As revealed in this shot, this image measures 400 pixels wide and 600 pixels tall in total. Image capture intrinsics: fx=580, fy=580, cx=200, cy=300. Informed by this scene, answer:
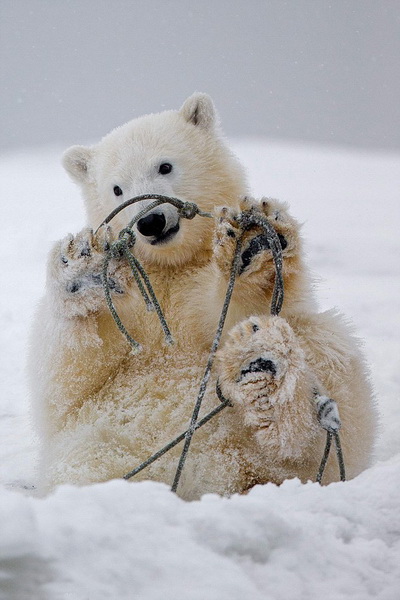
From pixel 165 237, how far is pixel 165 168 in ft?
1.55

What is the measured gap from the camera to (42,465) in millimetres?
2346

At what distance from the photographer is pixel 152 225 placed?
2.34 meters

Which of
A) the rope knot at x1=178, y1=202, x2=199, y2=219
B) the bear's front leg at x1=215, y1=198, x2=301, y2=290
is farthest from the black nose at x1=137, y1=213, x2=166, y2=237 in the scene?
the bear's front leg at x1=215, y1=198, x2=301, y2=290

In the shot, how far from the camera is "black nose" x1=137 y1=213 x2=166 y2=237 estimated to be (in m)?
2.32

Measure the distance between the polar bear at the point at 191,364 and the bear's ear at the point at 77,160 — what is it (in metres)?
0.47

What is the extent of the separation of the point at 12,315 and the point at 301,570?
445cm

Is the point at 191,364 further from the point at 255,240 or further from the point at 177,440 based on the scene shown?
the point at 255,240

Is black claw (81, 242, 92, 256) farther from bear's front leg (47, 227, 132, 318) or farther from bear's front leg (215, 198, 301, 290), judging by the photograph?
bear's front leg (215, 198, 301, 290)

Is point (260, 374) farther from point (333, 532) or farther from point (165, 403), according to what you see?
point (333, 532)

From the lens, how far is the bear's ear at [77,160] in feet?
9.84

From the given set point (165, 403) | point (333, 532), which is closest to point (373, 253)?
point (165, 403)

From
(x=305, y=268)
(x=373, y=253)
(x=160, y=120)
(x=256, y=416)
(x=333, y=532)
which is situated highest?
(x=160, y=120)

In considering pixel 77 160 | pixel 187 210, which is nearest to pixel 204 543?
pixel 187 210

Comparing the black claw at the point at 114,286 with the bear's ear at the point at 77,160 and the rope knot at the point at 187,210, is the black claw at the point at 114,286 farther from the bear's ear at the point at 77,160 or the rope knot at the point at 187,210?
the bear's ear at the point at 77,160
